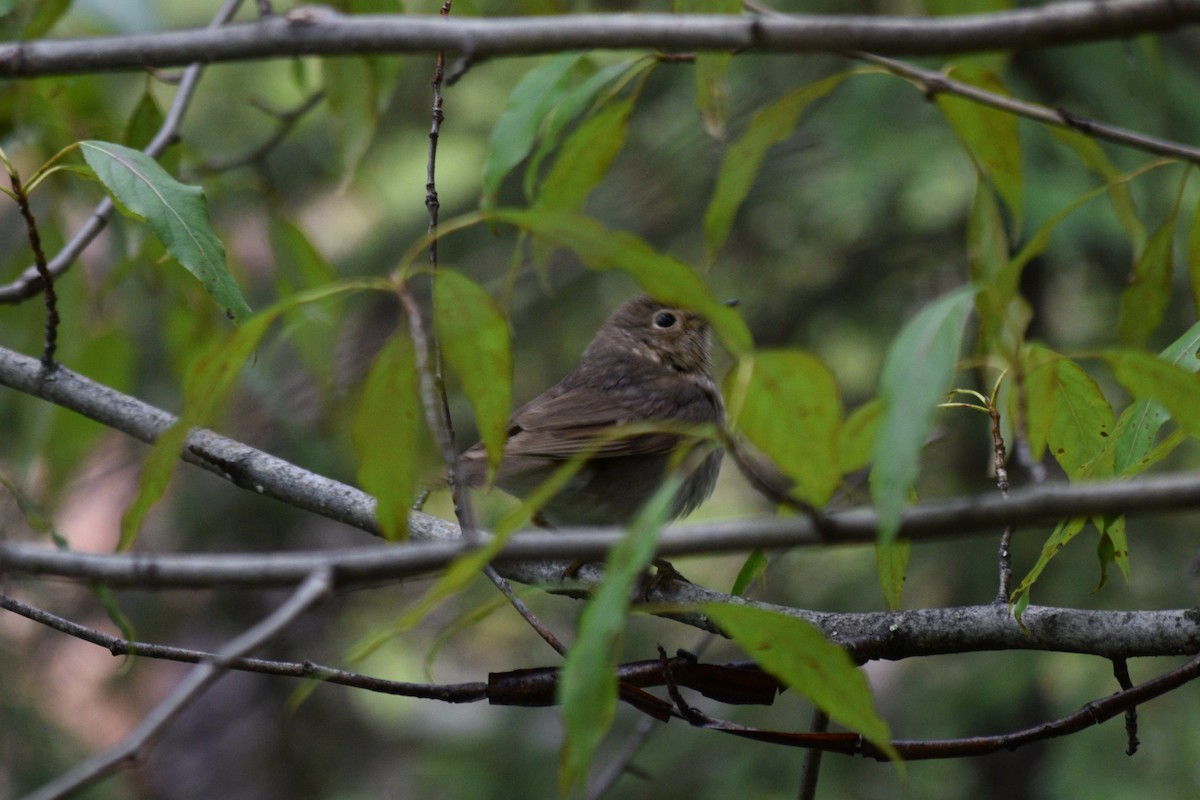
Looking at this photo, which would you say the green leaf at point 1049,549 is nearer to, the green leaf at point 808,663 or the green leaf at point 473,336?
the green leaf at point 808,663

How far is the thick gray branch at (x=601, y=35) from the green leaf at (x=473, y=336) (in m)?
0.26

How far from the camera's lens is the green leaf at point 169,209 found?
170 centimetres

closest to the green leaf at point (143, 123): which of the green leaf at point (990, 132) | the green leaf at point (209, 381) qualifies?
the green leaf at point (209, 381)

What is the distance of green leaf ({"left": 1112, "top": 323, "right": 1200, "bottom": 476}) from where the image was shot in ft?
5.07

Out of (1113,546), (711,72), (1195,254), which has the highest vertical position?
(711,72)

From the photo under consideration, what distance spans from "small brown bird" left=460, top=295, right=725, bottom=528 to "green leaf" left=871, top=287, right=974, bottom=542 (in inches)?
67.3

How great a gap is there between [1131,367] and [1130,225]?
2.10ft

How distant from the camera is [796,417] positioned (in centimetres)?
115

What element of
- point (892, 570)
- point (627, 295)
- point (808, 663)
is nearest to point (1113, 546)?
point (892, 570)

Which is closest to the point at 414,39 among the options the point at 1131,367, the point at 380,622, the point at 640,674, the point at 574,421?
the point at 1131,367

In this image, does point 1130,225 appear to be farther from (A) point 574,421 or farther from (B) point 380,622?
(B) point 380,622

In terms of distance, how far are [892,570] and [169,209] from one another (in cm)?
120

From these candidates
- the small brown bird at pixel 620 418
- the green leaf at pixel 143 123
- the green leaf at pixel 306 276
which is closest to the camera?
the green leaf at pixel 143 123

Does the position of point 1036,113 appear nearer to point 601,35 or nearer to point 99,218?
point 601,35
